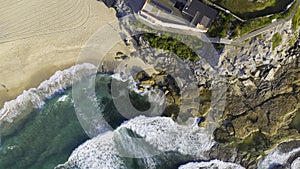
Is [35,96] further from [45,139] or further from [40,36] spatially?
[40,36]

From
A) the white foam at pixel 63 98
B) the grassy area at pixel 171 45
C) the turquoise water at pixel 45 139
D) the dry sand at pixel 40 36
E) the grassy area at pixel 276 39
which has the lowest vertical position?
the turquoise water at pixel 45 139

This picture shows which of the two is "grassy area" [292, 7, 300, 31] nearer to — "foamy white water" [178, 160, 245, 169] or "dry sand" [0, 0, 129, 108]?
"foamy white water" [178, 160, 245, 169]

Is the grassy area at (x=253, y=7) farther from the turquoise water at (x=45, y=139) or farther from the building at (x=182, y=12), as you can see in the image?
the turquoise water at (x=45, y=139)

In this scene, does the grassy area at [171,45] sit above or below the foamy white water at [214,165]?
above

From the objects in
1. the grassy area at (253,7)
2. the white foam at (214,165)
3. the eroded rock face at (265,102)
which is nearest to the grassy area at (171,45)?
the grassy area at (253,7)

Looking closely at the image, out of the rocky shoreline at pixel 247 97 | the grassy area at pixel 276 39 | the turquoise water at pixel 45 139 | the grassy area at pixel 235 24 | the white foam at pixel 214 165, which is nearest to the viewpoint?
the grassy area at pixel 235 24

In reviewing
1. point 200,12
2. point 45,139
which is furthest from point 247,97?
point 45,139

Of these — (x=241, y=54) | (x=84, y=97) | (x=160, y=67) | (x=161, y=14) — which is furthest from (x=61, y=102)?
(x=241, y=54)
